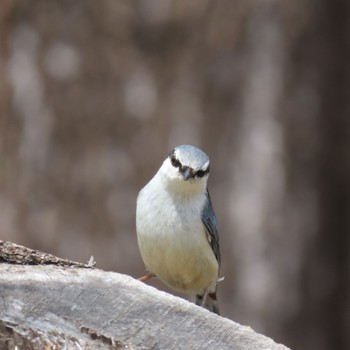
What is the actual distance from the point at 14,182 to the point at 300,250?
1956 mm

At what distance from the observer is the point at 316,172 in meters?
7.48

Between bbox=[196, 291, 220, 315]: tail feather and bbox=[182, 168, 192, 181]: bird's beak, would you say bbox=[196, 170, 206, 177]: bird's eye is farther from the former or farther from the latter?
bbox=[196, 291, 220, 315]: tail feather

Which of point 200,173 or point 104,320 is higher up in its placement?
point 200,173

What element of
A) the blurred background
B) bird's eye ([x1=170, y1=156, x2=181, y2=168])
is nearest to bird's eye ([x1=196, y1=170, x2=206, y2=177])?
bird's eye ([x1=170, y1=156, x2=181, y2=168])

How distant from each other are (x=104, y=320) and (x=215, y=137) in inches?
147

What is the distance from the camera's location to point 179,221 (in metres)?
5.72

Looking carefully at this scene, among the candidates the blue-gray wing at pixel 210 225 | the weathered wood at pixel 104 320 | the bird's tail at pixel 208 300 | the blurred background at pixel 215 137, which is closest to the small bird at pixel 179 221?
the blue-gray wing at pixel 210 225

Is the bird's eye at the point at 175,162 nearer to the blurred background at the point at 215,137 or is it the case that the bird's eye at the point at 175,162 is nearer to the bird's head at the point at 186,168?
the bird's head at the point at 186,168

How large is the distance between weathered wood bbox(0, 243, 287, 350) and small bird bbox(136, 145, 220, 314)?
69.0 inches

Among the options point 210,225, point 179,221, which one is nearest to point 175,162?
point 179,221

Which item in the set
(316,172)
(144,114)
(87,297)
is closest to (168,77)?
(144,114)

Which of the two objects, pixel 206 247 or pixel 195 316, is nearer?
pixel 195 316

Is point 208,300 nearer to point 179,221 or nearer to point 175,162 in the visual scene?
point 179,221

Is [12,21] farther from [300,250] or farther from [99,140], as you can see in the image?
[300,250]
